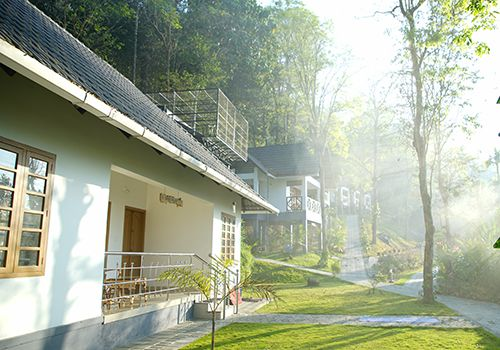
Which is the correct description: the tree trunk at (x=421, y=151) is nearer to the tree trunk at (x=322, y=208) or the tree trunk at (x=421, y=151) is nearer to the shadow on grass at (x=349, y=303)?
the shadow on grass at (x=349, y=303)

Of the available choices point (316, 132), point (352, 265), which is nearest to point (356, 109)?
point (316, 132)

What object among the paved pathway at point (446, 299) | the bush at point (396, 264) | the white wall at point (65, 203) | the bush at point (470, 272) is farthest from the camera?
the bush at point (396, 264)

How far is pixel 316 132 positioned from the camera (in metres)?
24.3

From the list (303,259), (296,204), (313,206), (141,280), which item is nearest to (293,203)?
(296,204)

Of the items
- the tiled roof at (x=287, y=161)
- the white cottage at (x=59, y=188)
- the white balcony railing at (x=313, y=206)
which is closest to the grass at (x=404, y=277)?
the white balcony railing at (x=313, y=206)

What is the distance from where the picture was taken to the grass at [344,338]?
656 centimetres

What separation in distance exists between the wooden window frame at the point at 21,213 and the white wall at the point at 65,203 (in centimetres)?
8

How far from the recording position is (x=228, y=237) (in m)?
12.6

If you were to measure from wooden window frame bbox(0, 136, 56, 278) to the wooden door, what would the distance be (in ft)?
18.4

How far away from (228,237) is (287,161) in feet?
51.5

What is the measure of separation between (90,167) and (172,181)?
9.37 feet

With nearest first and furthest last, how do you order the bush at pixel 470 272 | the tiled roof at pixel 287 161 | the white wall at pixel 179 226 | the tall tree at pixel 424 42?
the white wall at pixel 179 226 < the tall tree at pixel 424 42 < the bush at pixel 470 272 < the tiled roof at pixel 287 161

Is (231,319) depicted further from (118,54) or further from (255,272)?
(118,54)

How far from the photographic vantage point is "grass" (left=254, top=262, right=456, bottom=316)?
10251 mm
